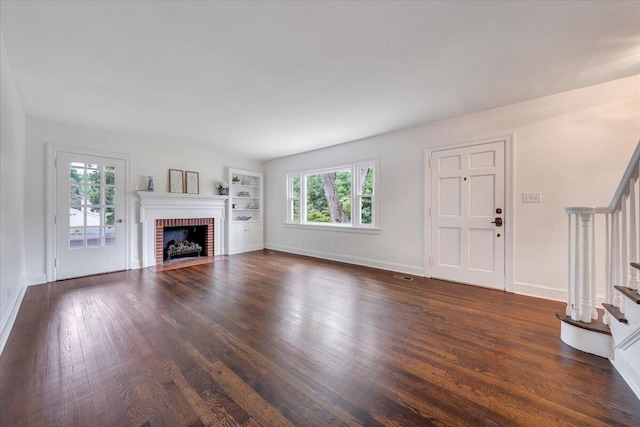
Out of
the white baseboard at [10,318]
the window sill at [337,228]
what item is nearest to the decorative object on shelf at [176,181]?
the window sill at [337,228]

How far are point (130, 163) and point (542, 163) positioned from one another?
6271mm

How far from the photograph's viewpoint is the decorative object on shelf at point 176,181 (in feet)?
16.6

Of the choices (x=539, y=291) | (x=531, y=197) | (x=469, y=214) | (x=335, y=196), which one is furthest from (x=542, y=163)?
(x=335, y=196)

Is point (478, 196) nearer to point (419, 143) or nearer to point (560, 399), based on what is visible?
point (419, 143)

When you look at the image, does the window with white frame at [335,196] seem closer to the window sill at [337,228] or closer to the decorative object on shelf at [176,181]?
the window sill at [337,228]

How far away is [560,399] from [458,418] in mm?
666

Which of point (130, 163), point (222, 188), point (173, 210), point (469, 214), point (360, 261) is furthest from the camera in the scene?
point (222, 188)

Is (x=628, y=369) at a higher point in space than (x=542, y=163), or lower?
lower

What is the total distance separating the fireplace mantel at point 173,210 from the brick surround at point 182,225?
0.24 feet

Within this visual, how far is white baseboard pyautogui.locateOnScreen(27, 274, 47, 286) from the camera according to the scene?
142 inches

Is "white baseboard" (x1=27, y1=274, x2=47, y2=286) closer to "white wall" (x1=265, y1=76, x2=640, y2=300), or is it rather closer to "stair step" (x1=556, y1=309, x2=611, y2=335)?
"white wall" (x1=265, y1=76, x2=640, y2=300)

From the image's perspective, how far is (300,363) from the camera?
1.79 m

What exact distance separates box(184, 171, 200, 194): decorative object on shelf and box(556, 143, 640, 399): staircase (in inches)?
229

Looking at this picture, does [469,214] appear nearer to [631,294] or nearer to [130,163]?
[631,294]
